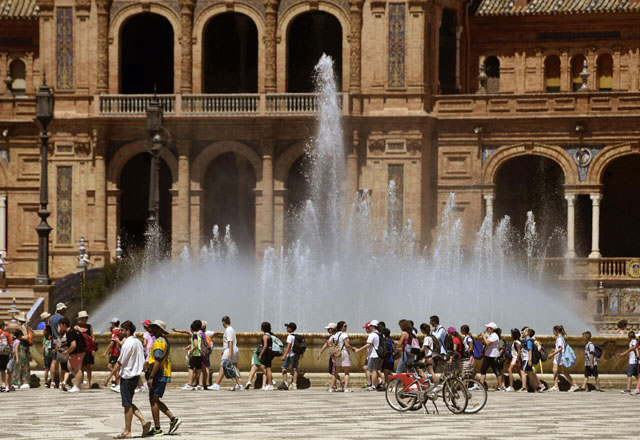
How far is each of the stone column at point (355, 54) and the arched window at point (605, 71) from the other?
9038 mm

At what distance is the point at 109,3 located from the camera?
51.7 meters

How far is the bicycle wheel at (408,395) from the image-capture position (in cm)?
2594

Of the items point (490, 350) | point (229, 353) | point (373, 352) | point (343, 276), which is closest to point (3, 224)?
point (343, 276)

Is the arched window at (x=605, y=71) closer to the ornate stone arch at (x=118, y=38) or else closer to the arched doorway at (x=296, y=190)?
the arched doorway at (x=296, y=190)

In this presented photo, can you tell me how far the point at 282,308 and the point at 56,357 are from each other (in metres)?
10.6

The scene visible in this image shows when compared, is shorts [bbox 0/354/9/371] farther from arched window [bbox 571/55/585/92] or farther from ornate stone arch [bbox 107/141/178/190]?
arched window [bbox 571/55/585/92]

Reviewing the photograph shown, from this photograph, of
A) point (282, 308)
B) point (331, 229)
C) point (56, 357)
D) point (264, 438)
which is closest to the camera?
point (264, 438)

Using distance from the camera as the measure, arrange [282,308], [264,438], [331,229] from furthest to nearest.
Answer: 1. [331,229]
2. [282,308]
3. [264,438]

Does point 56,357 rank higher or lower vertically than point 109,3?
lower

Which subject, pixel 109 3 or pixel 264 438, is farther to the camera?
pixel 109 3

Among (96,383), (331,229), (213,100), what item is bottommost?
(96,383)

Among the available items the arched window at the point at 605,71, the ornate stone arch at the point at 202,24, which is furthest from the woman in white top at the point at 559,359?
the arched window at the point at 605,71

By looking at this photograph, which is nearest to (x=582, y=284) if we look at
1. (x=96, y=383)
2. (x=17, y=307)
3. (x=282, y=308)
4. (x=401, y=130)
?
(x=401, y=130)

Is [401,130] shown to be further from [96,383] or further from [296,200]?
[96,383]
